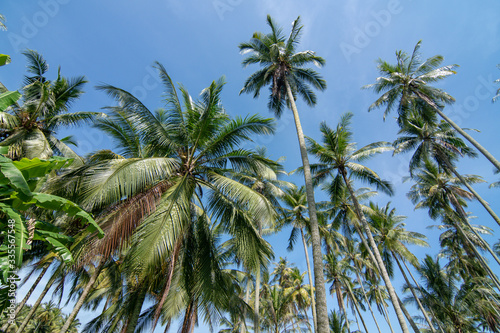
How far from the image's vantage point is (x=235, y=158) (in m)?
8.10

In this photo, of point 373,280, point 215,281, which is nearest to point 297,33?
point 215,281

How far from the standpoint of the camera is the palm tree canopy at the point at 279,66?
13055 mm

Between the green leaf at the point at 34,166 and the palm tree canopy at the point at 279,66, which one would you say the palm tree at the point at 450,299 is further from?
the green leaf at the point at 34,166

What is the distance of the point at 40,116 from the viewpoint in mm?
10852

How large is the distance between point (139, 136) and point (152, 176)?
2350 millimetres

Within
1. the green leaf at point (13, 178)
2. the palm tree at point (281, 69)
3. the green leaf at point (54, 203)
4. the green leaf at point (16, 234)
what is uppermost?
the palm tree at point (281, 69)

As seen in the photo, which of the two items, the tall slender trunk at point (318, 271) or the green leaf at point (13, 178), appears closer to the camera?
the green leaf at point (13, 178)

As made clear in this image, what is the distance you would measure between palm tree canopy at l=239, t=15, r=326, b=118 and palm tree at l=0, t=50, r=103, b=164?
30.1 feet

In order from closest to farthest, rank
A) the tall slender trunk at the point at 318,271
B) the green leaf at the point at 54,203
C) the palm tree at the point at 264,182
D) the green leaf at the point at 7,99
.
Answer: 1. the green leaf at the point at 54,203
2. the green leaf at the point at 7,99
3. the tall slender trunk at the point at 318,271
4. the palm tree at the point at 264,182

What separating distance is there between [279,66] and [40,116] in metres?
12.0

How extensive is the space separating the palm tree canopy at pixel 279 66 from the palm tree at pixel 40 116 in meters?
9.19

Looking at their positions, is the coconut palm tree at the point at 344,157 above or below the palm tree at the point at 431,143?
below

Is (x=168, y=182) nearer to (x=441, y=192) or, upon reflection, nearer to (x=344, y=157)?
(x=344, y=157)

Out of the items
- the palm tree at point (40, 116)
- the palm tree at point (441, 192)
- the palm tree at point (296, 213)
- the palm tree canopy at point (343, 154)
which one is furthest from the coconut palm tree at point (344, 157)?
the palm tree at point (40, 116)
